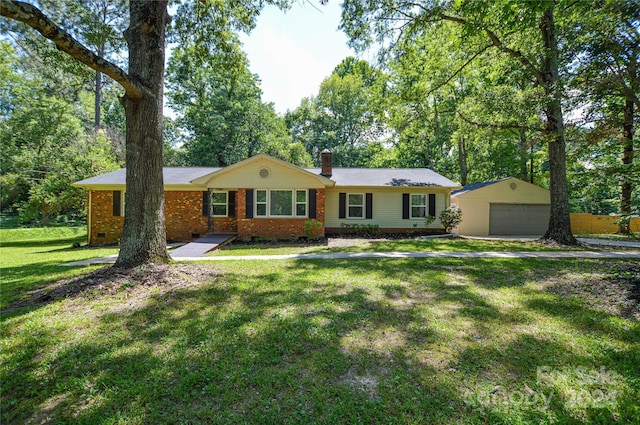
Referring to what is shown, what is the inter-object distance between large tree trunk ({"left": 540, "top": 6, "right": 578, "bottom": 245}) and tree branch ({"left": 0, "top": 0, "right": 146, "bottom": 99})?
13.1 m

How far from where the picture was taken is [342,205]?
51.0 feet

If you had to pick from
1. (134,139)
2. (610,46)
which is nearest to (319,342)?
(134,139)

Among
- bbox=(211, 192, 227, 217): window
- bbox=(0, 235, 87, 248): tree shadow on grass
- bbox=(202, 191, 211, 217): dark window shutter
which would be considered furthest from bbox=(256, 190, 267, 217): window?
bbox=(0, 235, 87, 248): tree shadow on grass

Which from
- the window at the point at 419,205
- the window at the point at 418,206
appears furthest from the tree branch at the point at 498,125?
the window at the point at 418,206

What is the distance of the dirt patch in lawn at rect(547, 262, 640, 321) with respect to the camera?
14.6 ft

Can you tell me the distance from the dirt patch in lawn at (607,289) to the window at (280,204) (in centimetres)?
A: 980

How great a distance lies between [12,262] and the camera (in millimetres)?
9266

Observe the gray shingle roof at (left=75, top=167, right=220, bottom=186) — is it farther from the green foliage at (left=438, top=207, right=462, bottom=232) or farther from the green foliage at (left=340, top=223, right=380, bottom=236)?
the green foliage at (left=438, top=207, right=462, bottom=232)

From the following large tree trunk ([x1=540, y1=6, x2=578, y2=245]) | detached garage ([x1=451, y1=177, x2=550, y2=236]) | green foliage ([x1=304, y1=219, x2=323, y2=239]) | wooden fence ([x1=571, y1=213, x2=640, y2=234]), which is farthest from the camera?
wooden fence ([x1=571, y1=213, x2=640, y2=234])

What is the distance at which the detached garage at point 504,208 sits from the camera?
16375 millimetres

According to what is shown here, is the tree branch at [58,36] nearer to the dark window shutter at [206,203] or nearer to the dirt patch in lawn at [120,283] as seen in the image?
the dirt patch in lawn at [120,283]

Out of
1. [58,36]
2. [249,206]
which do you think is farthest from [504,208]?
[58,36]

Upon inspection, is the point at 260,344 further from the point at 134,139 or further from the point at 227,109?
the point at 227,109

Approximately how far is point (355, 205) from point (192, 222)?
27.7ft
